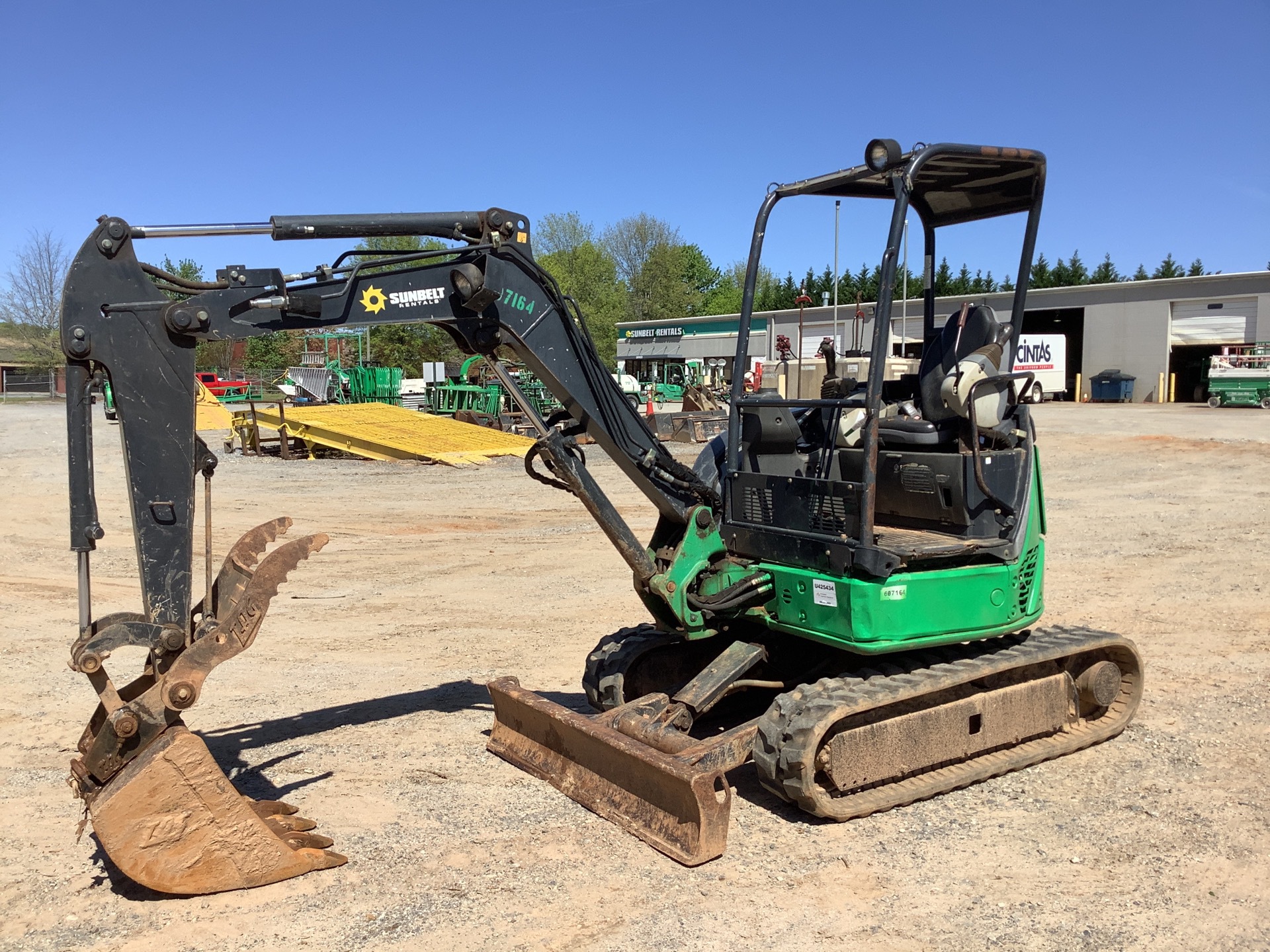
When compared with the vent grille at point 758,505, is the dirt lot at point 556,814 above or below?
below

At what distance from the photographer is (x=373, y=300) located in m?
5.07

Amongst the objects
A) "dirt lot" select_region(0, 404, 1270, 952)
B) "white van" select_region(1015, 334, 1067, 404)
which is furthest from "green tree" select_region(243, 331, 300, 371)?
"dirt lot" select_region(0, 404, 1270, 952)

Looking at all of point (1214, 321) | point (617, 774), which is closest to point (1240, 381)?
point (1214, 321)

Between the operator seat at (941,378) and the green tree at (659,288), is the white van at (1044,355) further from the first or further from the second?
the green tree at (659,288)

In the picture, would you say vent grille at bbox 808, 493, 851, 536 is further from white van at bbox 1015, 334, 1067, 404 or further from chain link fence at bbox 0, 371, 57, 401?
chain link fence at bbox 0, 371, 57, 401

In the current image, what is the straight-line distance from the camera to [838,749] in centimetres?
519

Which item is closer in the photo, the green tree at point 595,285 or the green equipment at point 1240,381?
the green equipment at point 1240,381

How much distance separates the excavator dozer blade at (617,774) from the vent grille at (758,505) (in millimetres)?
1379

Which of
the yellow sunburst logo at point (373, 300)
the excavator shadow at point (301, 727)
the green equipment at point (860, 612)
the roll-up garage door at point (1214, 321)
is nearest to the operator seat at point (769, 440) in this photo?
the green equipment at point (860, 612)

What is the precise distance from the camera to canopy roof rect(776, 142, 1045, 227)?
5480 millimetres

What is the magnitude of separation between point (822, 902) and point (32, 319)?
2850 inches

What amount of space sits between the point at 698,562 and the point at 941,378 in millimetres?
1760

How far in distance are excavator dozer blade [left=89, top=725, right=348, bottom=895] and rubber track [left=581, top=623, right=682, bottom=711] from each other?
2.09 metres

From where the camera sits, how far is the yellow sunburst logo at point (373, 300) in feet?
16.6
